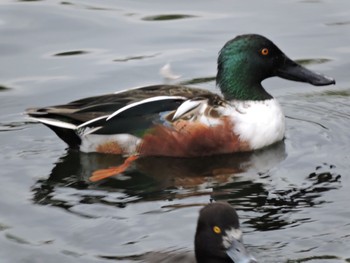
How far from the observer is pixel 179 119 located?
36.3 feet

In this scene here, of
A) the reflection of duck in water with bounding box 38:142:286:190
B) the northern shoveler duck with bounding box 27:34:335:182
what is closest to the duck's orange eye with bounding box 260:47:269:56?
the northern shoveler duck with bounding box 27:34:335:182

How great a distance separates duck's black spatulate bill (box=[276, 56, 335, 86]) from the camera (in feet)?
38.2

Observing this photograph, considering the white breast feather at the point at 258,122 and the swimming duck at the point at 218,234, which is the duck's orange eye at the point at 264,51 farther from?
the swimming duck at the point at 218,234

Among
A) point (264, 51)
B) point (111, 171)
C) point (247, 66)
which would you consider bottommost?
point (111, 171)

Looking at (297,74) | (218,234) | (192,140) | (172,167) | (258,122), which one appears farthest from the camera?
(297,74)

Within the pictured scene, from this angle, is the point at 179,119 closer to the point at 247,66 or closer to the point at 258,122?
the point at 258,122

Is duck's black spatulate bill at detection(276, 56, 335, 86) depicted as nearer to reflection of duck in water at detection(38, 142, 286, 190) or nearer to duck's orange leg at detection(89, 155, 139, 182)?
reflection of duck in water at detection(38, 142, 286, 190)

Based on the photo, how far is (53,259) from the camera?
8.55m

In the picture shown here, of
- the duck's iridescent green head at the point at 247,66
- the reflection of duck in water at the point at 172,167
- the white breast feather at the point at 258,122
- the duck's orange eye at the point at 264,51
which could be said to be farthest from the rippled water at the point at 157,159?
the duck's orange eye at the point at 264,51

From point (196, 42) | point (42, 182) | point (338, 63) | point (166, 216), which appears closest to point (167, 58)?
point (196, 42)

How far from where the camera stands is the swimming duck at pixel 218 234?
8.02m

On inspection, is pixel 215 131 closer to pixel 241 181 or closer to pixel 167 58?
pixel 241 181

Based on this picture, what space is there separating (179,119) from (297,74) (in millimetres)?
1341

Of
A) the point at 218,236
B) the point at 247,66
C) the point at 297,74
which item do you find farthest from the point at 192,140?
the point at 218,236
